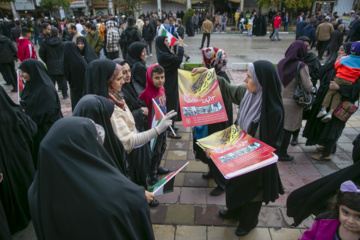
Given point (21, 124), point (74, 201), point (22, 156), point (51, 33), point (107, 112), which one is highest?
point (51, 33)

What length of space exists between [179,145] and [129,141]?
252 centimetres

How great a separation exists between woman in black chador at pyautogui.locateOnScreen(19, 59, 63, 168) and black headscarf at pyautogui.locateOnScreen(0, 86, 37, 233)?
0.38 metres

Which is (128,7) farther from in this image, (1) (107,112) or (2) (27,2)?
(1) (107,112)

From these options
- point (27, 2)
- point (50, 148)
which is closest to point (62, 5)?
point (27, 2)

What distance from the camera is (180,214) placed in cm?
313

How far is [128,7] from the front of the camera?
832 inches

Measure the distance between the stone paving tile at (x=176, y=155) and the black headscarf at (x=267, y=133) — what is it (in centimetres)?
192

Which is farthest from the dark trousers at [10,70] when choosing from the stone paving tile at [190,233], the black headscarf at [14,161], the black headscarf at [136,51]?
the stone paving tile at [190,233]

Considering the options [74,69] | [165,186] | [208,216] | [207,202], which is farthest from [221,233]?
[74,69]

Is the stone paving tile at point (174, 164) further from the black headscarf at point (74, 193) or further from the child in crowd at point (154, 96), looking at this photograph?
the black headscarf at point (74, 193)

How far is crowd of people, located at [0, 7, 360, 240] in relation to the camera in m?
1.29

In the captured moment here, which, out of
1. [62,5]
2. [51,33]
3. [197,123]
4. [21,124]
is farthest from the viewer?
[62,5]

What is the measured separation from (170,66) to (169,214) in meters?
2.92

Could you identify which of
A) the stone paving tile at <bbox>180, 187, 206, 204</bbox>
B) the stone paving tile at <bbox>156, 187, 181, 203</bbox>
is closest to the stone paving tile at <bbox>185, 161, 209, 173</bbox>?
the stone paving tile at <bbox>180, 187, 206, 204</bbox>
